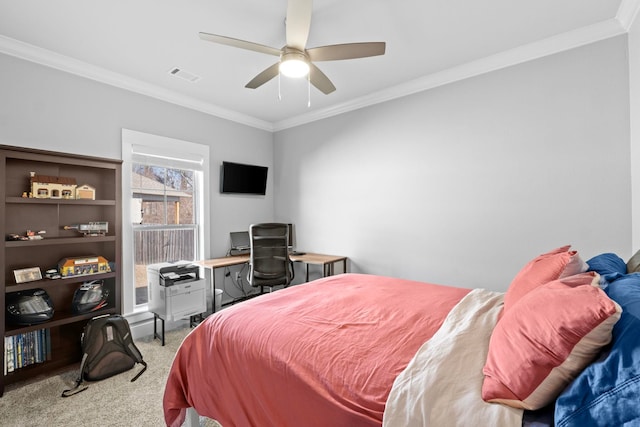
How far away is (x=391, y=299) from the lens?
1.98 m

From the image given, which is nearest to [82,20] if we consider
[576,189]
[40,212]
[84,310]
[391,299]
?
[40,212]

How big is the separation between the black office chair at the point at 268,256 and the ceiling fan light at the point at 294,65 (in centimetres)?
181

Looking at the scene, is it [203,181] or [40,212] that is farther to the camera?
[203,181]

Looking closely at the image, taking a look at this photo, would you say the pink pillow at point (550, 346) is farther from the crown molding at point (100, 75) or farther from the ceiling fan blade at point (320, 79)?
the crown molding at point (100, 75)

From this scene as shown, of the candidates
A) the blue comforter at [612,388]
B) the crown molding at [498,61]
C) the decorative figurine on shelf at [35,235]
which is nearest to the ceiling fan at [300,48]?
the crown molding at [498,61]

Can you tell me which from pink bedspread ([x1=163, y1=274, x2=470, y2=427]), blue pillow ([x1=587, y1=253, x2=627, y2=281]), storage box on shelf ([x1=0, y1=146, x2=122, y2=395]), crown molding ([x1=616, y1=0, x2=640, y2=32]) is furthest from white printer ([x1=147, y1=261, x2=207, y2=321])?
crown molding ([x1=616, y1=0, x2=640, y2=32])

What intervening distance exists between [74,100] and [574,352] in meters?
3.95

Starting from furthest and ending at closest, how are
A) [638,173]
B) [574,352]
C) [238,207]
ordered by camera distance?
[238,207] → [638,173] → [574,352]

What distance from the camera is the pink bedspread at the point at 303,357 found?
1.11 meters

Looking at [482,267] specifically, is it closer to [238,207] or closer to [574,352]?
[574,352]

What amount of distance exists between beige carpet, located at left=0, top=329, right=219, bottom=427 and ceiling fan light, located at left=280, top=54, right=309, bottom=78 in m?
2.47

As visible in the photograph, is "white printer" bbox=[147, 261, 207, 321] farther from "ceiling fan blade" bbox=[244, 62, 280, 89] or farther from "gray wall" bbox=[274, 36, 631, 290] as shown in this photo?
"ceiling fan blade" bbox=[244, 62, 280, 89]

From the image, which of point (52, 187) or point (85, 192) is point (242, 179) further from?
point (52, 187)

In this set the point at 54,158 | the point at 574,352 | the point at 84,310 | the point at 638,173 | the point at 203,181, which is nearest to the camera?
the point at 574,352
